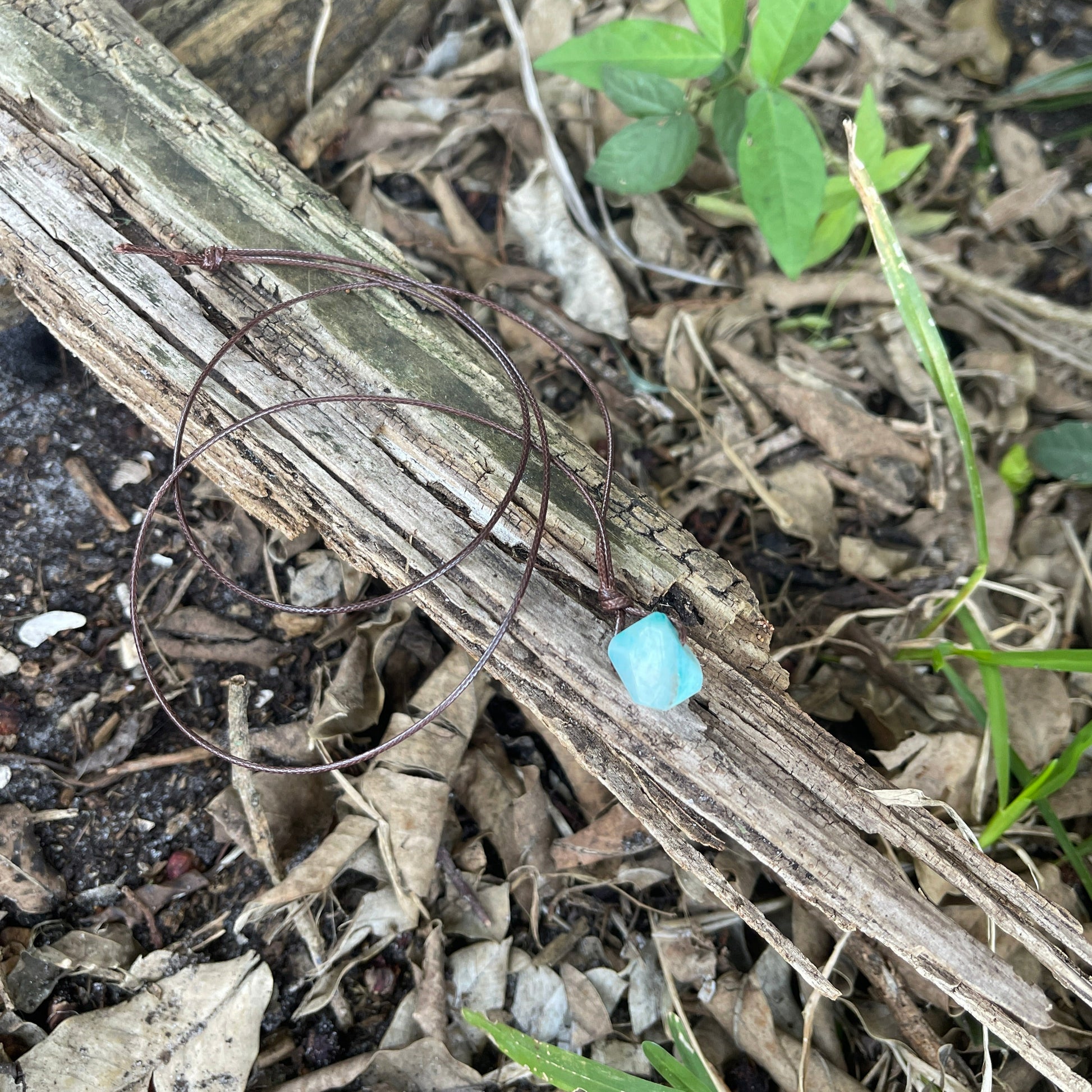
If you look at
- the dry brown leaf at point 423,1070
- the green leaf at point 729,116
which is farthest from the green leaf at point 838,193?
the dry brown leaf at point 423,1070

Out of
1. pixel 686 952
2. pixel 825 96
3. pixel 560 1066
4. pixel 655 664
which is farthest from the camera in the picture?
pixel 825 96

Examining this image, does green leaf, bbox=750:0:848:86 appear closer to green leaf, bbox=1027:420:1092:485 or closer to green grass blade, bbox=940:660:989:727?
green leaf, bbox=1027:420:1092:485

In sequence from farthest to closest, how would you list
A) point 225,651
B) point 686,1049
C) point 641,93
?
1. point 641,93
2. point 225,651
3. point 686,1049

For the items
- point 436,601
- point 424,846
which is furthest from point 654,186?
point 424,846

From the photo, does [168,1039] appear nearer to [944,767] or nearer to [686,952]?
[686,952]

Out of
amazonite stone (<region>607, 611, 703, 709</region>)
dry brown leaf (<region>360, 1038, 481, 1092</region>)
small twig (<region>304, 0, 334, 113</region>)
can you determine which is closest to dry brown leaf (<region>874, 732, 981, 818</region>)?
amazonite stone (<region>607, 611, 703, 709</region>)

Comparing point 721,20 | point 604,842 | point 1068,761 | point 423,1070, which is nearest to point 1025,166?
point 721,20

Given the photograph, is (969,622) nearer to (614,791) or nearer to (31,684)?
(614,791)
